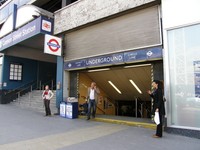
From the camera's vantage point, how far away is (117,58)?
8.92 metres

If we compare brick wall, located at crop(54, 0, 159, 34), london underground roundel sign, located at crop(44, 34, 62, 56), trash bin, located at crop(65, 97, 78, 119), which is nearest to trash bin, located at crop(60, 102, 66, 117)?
trash bin, located at crop(65, 97, 78, 119)

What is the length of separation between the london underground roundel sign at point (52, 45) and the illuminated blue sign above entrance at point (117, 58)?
3.12 feet

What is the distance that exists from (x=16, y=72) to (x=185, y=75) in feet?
49.0

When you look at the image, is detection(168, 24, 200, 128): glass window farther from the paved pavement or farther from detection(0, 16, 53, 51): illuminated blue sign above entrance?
detection(0, 16, 53, 51): illuminated blue sign above entrance

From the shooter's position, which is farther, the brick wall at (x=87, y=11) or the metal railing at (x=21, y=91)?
the metal railing at (x=21, y=91)

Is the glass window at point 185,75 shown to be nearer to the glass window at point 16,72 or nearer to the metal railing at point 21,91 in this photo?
the metal railing at point 21,91

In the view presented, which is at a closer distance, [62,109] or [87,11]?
[87,11]

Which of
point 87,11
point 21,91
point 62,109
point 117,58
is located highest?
point 87,11

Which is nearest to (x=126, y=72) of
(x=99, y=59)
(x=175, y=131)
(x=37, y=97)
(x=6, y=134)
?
(x=99, y=59)

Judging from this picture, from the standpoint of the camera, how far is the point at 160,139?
5875 millimetres

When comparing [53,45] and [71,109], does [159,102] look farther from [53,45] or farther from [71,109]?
[53,45]

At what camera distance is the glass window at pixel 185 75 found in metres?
6.31

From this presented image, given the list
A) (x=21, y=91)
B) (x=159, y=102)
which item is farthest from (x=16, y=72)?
(x=159, y=102)

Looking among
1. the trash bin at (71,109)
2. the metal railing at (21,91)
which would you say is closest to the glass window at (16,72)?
the metal railing at (21,91)
